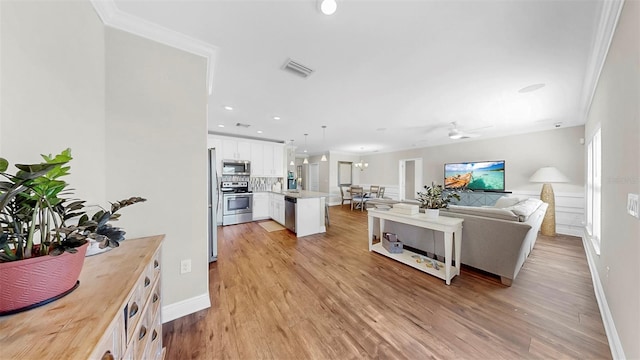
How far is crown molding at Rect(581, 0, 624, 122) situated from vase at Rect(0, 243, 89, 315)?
322cm

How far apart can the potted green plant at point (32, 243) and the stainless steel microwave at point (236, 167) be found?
456cm

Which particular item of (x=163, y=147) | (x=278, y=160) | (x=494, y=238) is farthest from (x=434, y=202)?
(x=278, y=160)

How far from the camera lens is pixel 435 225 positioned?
7.77 feet

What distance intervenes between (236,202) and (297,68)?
385cm

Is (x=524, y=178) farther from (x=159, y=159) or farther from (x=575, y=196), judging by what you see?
(x=159, y=159)

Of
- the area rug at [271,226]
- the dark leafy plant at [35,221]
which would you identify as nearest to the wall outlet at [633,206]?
the dark leafy plant at [35,221]

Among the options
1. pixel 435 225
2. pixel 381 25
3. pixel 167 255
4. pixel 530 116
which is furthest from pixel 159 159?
pixel 530 116

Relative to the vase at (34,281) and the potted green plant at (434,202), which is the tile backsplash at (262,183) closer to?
the potted green plant at (434,202)

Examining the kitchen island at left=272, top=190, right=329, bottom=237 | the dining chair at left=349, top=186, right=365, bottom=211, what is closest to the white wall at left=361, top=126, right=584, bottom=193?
the dining chair at left=349, top=186, right=365, bottom=211

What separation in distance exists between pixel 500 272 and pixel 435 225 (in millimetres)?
875

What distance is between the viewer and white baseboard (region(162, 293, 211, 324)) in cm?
173

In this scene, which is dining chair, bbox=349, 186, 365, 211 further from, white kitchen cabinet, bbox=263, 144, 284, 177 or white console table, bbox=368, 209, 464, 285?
white console table, bbox=368, 209, 464, 285

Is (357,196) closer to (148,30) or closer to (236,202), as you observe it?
(236,202)

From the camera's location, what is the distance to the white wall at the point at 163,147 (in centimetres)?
156
